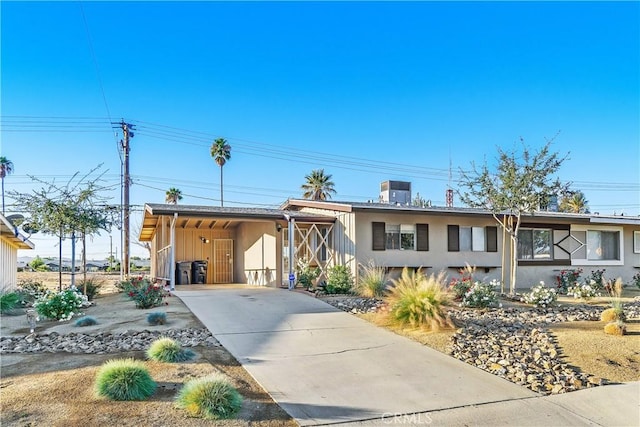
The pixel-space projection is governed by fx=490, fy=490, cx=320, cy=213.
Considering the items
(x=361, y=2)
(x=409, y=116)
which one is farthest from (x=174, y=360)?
(x=409, y=116)

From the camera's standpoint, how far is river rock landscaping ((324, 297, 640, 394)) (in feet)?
22.1

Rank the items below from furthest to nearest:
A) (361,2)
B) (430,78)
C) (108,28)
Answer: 1. (430,78)
2. (108,28)
3. (361,2)

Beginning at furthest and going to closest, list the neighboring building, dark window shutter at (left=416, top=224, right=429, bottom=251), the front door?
the front door < dark window shutter at (left=416, top=224, right=429, bottom=251) < the neighboring building

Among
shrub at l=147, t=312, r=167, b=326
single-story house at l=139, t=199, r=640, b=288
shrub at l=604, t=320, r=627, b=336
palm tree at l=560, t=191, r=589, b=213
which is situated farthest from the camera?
palm tree at l=560, t=191, r=589, b=213

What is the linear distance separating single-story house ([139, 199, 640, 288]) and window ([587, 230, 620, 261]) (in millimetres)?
43

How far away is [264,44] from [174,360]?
11.8m

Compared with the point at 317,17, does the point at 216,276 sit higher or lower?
lower

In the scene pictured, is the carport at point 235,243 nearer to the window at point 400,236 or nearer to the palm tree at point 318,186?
the window at point 400,236

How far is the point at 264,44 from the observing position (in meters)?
16.0

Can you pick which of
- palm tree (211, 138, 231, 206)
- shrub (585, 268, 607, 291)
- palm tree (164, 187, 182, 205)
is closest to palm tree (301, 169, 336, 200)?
palm tree (211, 138, 231, 206)

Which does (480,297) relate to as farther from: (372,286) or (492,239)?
(492,239)

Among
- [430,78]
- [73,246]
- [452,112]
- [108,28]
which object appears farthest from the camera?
[452,112]

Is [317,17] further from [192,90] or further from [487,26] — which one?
[192,90]

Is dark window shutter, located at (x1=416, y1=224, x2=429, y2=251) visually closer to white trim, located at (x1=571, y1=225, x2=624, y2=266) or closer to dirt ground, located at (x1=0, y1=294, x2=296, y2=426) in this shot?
white trim, located at (x1=571, y1=225, x2=624, y2=266)
